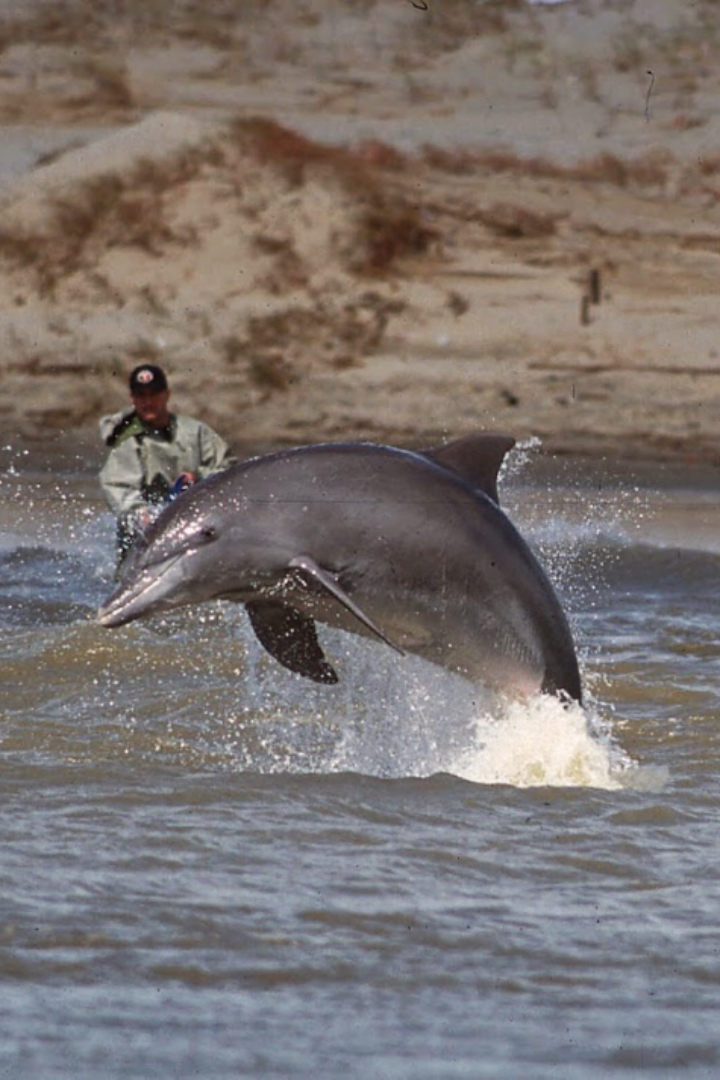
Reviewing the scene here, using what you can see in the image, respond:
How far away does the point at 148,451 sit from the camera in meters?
11.7

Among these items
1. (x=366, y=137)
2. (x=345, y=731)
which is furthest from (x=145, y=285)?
(x=345, y=731)

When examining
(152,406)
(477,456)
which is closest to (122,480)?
(152,406)

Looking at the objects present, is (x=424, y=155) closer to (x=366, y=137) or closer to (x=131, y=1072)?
(x=366, y=137)

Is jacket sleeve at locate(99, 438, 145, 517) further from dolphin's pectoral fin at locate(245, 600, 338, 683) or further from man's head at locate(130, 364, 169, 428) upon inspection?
dolphin's pectoral fin at locate(245, 600, 338, 683)

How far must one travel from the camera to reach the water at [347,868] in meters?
5.45

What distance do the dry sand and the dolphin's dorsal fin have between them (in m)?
10.8

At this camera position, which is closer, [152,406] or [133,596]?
[133,596]

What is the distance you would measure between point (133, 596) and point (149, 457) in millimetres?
4258

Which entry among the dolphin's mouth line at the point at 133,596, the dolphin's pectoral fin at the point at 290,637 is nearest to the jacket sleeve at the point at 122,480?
the dolphin's pectoral fin at the point at 290,637

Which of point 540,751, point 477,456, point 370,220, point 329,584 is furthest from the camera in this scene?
point 370,220

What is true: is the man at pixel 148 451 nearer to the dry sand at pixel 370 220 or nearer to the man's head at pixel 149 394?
the man's head at pixel 149 394

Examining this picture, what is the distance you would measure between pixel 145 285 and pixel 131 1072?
1551 centimetres

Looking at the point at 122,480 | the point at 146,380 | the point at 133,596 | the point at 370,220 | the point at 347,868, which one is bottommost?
the point at 347,868

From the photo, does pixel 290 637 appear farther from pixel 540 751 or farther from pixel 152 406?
pixel 152 406
